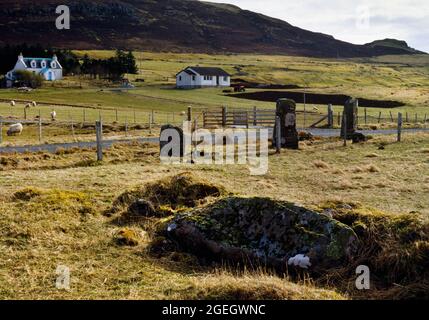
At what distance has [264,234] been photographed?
9.72 m

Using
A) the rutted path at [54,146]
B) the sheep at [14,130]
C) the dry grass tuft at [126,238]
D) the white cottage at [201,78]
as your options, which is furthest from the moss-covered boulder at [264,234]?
the white cottage at [201,78]

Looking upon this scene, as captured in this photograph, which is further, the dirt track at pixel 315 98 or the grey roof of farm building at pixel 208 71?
the grey roof of farm building at pixel 208 71

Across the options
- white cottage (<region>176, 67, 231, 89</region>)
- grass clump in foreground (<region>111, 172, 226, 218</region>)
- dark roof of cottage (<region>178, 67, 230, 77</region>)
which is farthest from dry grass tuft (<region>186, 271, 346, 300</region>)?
dark roof of cottage (<region>178, 67, 230, 77</region>)

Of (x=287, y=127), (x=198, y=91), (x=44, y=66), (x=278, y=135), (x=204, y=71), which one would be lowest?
(x=278, y=135)

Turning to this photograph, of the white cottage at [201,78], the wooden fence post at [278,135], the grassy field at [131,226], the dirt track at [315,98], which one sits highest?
the white cottage at [201,78]

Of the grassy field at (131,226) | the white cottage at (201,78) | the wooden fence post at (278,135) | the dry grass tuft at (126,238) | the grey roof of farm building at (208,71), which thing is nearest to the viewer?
the grassy field at (131,226)

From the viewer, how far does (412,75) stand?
6594 inches

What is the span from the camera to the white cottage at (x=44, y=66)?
413 ft

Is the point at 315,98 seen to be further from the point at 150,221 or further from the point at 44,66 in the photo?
the point at 150,221

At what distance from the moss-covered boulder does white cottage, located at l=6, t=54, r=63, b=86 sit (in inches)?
4762

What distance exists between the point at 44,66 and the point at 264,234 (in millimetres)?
130051

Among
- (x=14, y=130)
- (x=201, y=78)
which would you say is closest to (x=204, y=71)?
(x=201, y=78)

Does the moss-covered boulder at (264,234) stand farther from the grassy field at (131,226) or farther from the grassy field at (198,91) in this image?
the grassy field at (198,91)

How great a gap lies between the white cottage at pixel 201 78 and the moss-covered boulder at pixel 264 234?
352ft
